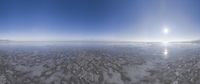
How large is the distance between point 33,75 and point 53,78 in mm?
5440

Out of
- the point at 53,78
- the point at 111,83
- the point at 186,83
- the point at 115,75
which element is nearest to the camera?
the point at 186,83

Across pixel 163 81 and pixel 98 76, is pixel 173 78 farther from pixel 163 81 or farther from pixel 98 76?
pixel 98 76

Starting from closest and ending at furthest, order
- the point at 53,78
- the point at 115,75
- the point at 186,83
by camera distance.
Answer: the point at 186,83 < the point at 53,78 < the point at 115,75

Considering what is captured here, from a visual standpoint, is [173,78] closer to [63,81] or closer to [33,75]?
[63,81]

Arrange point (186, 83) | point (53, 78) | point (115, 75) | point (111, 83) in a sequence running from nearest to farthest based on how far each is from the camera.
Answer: point (186, 83)
point (111, 83)
point (53, 78)
point (115, 75)

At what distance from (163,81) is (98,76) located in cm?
1206

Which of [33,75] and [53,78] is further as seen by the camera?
[33,75]

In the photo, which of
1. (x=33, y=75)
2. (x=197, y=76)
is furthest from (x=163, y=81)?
(x=33, y=75)

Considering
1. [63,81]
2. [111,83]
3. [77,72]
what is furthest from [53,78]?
[111,83]

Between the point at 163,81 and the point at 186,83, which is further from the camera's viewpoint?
the point at 163,81

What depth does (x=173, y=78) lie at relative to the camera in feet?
82.8

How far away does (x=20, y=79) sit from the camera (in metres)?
25.8

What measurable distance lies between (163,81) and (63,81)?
59.9 ft

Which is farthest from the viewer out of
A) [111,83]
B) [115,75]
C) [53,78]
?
[115,75]
